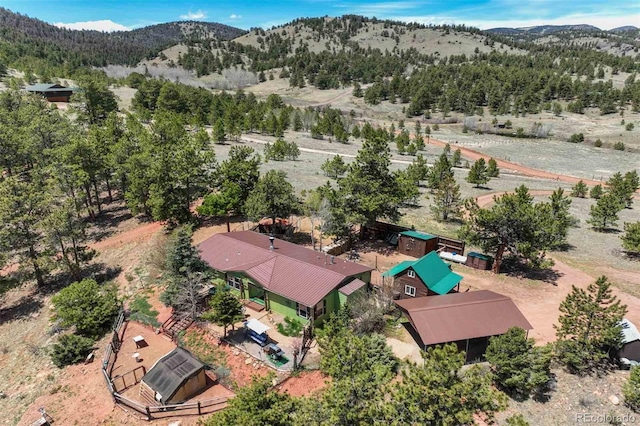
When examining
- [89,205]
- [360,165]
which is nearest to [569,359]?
[360,165]

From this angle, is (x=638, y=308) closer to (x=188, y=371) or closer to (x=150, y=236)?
A: (x=188, y=371)

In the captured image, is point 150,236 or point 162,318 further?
point 150,236

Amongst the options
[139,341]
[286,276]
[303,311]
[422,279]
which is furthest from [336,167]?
[139,341]

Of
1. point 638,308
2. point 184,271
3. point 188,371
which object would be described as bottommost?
point 638,308

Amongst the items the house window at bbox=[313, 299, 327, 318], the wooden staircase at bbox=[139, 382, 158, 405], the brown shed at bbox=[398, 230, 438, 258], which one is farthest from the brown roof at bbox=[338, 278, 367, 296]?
the wooden staircase at bbox=[139, 382, 158, 405]

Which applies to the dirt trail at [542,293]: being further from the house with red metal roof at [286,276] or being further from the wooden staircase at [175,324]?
the wooden staircase at [175,324]

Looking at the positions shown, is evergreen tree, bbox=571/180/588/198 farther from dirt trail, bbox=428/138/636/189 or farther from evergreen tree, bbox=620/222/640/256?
evergreen tree, bbox=620/222/640/256

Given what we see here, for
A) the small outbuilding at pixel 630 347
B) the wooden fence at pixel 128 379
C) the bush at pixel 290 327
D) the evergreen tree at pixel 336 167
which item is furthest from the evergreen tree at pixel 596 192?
the wooden fence at pixel 128 379

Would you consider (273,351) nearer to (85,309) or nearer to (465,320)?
(465,320)
